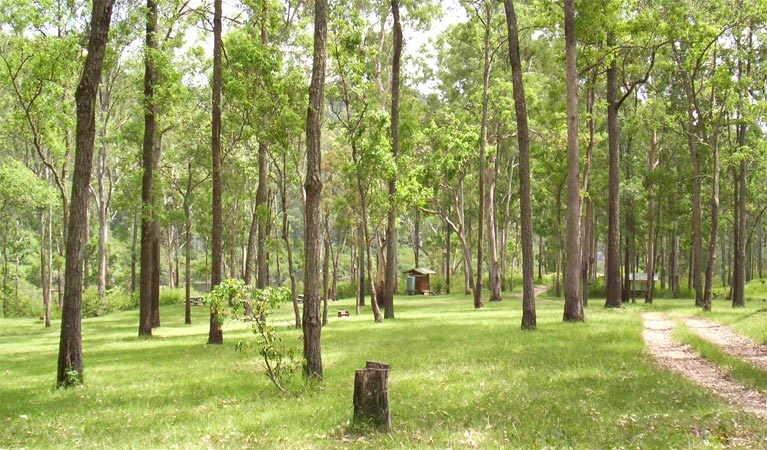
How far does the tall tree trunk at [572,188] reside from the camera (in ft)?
65.8

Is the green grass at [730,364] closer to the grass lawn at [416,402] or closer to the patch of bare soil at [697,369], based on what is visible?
the patch of bare soil at [697,369]

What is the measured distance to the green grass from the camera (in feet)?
33.9

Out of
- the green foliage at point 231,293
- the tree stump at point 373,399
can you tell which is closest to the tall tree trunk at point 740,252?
the green foliage at point 231,293

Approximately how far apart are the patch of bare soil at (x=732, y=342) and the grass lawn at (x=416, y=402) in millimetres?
1966

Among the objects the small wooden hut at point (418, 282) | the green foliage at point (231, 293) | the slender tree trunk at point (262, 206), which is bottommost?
the small wooden hut at point (418, 282)

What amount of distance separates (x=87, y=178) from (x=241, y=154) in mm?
27401

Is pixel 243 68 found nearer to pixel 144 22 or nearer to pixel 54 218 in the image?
pixel 144 22

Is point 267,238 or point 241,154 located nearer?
point 267,238

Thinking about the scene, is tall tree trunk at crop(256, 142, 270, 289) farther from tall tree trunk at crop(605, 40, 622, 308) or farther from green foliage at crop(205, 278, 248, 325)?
tall tree trunk at crop(605, 40, 622, 308)

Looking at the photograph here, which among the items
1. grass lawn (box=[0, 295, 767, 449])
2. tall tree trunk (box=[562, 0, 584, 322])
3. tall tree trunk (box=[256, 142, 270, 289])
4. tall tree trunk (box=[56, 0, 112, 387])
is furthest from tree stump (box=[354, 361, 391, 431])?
tall tree trunk (box=[256, 142, 270, 289])

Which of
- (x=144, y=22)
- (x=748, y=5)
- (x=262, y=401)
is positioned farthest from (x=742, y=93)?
(x=262, y=401)

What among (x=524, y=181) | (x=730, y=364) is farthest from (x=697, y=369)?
(x=524, y=181)

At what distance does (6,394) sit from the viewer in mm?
11992

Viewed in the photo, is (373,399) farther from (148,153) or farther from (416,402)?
(148,153)
